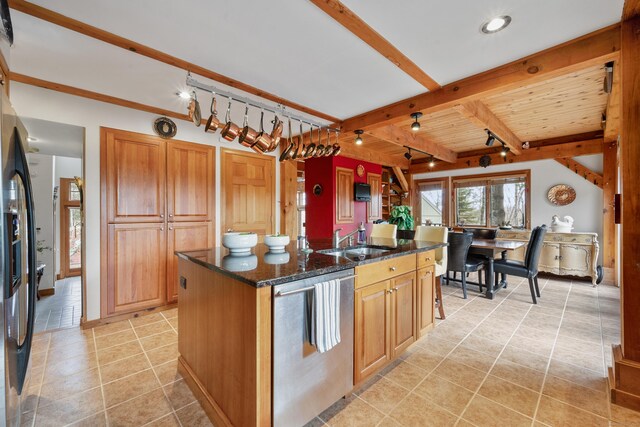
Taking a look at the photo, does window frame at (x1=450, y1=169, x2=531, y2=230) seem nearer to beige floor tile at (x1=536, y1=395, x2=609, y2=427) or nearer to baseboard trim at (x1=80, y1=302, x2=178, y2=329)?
beige floor tile at (x1=536, y1=395, x2=609, y2=427)

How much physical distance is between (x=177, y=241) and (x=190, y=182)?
0.75 m

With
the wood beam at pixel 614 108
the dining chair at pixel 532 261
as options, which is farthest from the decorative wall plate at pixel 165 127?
the dining chair at pixel 532 261

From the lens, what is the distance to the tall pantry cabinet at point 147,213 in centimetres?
294

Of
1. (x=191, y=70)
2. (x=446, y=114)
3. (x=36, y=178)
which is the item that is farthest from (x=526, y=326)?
(x=36, y=178)

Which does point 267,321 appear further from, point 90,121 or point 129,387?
point 90,121

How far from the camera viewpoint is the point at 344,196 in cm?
529

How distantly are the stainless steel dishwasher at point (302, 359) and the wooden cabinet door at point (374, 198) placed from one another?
437 centimetres

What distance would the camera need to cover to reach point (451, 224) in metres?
6.57

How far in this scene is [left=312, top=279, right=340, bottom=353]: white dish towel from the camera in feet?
4.65

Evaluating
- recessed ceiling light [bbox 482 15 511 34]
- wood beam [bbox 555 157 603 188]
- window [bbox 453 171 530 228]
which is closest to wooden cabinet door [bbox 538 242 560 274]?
window [bbox 453 171 530 228]

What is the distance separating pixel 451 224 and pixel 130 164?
637 cm

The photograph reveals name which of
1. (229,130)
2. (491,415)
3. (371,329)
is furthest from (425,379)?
(229,130)

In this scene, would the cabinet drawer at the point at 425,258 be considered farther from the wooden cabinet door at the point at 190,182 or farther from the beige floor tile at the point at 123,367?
the wooden cabinet door at the point at 190,182

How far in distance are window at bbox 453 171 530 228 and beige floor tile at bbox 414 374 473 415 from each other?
16.4 feet
